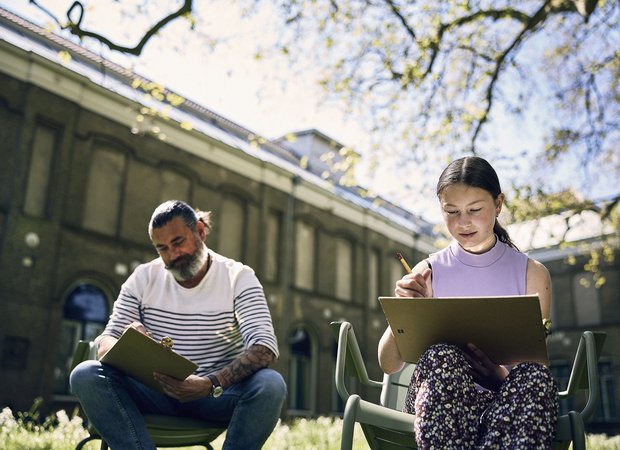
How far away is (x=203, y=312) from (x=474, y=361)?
157 cm

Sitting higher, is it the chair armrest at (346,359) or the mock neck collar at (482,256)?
the mock neck collar at (482,256)

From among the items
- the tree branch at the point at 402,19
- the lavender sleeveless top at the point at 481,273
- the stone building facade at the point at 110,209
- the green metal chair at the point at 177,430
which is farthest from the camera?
the stone building facade at the point at 110,209

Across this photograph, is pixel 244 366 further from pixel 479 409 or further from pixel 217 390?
pixel 479 409

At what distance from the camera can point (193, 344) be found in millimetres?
3576

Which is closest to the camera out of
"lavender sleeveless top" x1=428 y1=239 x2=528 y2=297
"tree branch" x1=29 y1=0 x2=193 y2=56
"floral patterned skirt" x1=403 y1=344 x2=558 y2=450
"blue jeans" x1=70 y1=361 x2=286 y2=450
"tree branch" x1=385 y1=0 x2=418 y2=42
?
"floral patterned skirt" x1=403 y1=344 x2=558 y2=450

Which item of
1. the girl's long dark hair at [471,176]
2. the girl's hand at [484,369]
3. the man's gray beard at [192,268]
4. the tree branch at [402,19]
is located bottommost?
the girl's hand at [484,369]

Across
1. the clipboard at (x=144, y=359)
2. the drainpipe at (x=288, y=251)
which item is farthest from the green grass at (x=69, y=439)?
the drainpipe at (x=288, y=251)

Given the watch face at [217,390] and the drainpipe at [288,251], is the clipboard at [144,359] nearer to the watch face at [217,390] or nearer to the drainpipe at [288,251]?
the watch face at [217,390]

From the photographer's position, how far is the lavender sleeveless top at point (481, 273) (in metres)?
2.93

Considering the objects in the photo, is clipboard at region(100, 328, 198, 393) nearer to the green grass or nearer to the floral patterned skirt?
the floral patterned skirt

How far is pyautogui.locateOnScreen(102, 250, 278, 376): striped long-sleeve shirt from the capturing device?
3557 mm

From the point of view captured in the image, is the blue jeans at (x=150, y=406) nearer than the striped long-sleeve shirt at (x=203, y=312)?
Yes

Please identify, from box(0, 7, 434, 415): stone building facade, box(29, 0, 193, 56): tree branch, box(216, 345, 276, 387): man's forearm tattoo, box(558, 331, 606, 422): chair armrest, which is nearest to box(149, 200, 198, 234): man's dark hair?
box(216, 345, 276, 387): man's forearm tattoo

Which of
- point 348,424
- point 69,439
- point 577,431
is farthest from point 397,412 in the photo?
point 69,439
